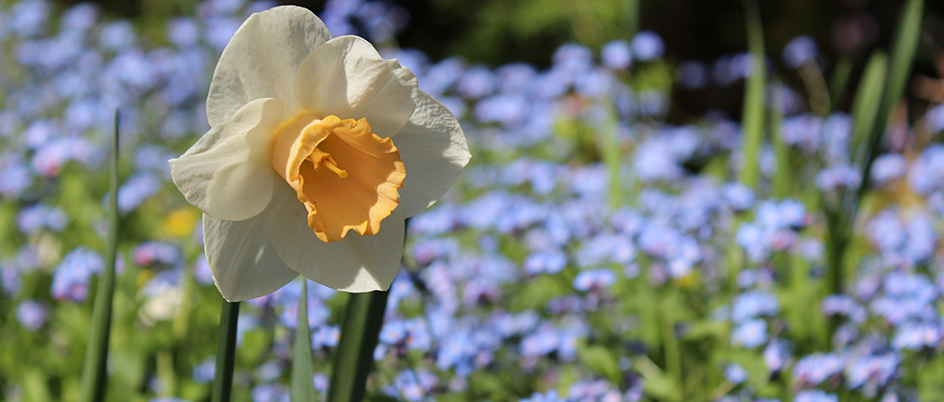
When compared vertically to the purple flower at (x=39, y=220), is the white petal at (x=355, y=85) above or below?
above

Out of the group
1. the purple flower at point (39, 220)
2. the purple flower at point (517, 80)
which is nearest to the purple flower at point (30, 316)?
the purple flower at point (39, 220)

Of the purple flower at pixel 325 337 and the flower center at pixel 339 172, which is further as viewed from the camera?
the purple flower at pixel 325 337

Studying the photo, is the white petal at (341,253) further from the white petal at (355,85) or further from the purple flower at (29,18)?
the purple flower at (29,18)

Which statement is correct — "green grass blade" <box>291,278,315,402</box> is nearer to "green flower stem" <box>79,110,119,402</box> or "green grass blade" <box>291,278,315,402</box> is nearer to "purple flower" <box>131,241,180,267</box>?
"green flower stem" <box>79,110,119,402</box>

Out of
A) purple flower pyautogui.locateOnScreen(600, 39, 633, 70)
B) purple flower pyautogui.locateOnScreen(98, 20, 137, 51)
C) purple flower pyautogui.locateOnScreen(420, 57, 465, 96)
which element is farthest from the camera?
purple flower pyautogui.locateOnScreen(98, 20, 137, 51)

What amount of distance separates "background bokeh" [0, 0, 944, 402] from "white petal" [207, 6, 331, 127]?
0.60m

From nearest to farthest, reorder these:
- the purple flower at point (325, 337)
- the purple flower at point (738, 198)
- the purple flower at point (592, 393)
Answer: the purple flower at point (325, 337) < the purple flower at point (592, 393) < the purple flower at point (738, 198)

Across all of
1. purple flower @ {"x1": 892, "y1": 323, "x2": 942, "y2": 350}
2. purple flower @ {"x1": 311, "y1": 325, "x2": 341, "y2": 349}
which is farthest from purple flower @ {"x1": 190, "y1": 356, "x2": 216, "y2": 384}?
purple flower @ {"x1": 892, "y1": 323, "x2": 942, "y2": 350}

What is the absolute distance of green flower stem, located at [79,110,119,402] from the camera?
0.80 meters

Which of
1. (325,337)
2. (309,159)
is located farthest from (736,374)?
(309,159)

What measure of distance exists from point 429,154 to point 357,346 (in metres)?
0.27

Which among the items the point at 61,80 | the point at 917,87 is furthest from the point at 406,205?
the point at 917,87

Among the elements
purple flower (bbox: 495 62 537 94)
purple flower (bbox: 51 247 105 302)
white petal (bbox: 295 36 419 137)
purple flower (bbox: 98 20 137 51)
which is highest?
white petal (bbox: 295 36 419 137)

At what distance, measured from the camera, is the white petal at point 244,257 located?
67cm
